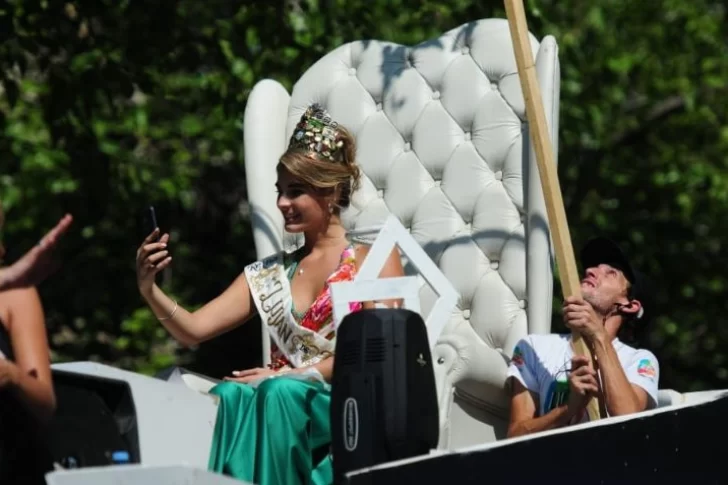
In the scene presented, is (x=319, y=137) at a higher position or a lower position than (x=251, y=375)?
higher

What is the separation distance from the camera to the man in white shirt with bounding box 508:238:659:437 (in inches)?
169

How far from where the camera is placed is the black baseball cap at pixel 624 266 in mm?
4691

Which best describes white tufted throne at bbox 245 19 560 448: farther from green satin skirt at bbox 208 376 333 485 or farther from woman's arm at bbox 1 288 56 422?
woman's arm at bbox 1 288 56 422

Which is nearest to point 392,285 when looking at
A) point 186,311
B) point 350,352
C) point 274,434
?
point 350,352

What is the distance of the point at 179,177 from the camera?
8258mm

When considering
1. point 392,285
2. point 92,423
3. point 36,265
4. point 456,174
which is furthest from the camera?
point 456,174

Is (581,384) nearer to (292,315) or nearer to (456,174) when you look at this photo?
(292,315)

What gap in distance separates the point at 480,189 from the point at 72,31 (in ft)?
9.68

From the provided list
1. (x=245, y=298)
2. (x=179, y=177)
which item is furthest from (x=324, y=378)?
(x=179, y=177)

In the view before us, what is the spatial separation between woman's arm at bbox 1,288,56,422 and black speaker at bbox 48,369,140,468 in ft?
0.21

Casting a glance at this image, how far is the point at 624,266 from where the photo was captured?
15.5 feet

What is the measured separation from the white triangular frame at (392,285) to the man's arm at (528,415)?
0.47 m

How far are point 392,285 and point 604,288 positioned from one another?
1.03m

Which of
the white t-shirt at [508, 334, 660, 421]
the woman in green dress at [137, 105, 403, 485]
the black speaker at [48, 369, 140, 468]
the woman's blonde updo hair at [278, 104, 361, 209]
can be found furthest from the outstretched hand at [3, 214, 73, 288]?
the white t-shirt at [508, 334, 660, 421]
